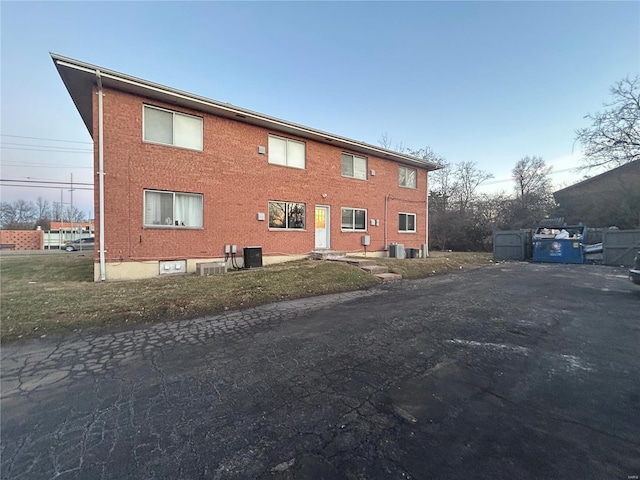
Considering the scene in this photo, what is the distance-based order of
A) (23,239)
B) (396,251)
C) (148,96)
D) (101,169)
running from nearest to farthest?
(101,169) → (148,96) → (396,251) → (23,239)

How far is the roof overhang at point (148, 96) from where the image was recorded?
27.0 ft

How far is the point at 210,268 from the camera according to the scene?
32.5 feet

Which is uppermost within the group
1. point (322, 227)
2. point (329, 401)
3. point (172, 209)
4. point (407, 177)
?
point (407, 177)

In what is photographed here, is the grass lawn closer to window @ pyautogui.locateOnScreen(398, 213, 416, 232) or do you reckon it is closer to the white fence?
window @ pyautogui.locateOnScreen(398, 213, 416, 232)

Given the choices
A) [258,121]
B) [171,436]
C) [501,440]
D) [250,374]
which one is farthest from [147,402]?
[258,121]

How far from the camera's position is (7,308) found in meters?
5.36

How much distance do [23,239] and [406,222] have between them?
165ft

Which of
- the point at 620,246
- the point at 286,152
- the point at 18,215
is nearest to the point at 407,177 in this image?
the point at 286,152

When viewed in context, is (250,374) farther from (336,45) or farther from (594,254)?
(594,254)

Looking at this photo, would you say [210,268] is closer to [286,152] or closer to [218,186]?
[218,186]

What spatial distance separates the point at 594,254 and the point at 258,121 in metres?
20.0

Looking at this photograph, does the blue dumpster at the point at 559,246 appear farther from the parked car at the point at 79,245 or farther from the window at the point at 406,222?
the parked car at the point at 79,245

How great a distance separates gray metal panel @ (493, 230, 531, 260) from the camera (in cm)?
1752

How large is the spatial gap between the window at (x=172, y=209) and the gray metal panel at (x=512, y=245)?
18.3m
